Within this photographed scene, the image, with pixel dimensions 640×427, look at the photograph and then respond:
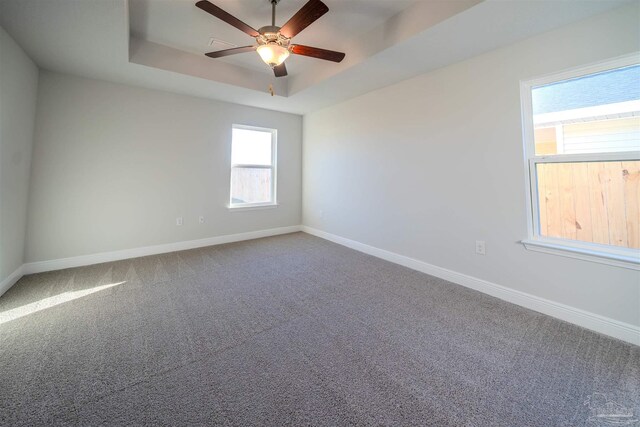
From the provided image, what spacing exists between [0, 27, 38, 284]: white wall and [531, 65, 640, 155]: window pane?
4.76 metres

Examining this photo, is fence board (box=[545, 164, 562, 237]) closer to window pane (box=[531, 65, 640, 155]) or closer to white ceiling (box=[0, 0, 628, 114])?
window pane (box=[531, 65, 640, 155])

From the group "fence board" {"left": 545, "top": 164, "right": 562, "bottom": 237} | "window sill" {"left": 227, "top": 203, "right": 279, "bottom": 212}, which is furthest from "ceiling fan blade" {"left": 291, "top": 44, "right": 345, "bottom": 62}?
"window sill" {"left": 227, "top": 203, "right": 279, "bottom": 212}

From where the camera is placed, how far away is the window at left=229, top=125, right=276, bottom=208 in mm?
4492

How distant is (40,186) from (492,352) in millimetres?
4797

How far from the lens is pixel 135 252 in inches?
141

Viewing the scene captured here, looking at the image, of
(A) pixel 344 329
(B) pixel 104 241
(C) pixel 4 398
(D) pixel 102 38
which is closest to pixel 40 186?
(B) pixel 104 241

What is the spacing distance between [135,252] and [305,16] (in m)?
3.68

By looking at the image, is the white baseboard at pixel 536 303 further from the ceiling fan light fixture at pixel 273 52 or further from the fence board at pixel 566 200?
the ceiling fan light fixture at pixel 273 52

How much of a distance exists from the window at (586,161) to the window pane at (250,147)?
392 centimetres

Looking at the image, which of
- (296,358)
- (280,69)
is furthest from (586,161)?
(280,69)

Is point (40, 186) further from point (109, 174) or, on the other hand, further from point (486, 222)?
point (486, 222)

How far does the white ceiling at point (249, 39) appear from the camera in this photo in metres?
1.93

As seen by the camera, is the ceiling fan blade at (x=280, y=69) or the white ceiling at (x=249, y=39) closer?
the white ceiling at (x=249, y=39)

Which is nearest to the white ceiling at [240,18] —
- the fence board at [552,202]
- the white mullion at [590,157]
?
the white mullion at [590,157]
